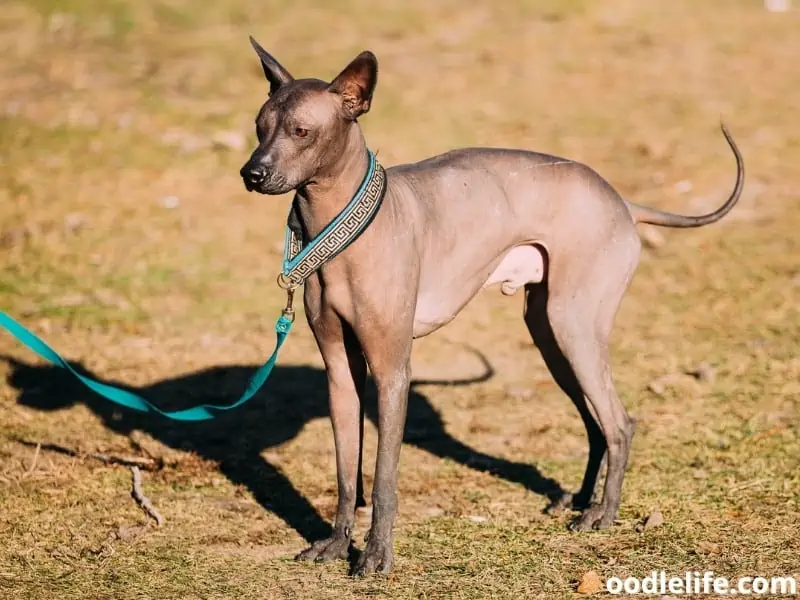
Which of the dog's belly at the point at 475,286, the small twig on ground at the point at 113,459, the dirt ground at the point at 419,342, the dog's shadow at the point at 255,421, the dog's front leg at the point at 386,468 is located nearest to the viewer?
the dog's front leg at the point at 386,468

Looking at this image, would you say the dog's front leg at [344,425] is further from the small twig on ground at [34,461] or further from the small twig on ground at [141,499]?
the small twig on ground at [34,461]

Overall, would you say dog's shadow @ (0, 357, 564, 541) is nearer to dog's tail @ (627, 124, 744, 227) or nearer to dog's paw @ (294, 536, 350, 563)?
dog's paw @ (294, 536, 350, 563)

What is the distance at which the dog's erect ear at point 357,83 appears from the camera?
5238mm

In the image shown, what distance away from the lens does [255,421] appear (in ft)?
26.2

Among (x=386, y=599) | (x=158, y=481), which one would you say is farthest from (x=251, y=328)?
(x=386, y=599)

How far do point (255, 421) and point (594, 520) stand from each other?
2.50 metres

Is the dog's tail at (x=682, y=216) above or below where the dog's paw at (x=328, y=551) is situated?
above

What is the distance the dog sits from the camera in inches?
210

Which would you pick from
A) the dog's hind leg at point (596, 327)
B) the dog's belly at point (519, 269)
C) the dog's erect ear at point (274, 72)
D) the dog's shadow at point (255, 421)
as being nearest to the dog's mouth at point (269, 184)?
the dog's erect ear at point (274, 72)

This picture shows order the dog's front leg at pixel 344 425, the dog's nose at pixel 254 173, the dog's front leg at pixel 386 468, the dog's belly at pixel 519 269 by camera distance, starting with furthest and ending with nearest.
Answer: the dog's belly at pixel 519 269 → the dog's front leg at pixel 344 425 → the dog's front leg at pixel 386 468 → the dog's nose at pixel 254 173

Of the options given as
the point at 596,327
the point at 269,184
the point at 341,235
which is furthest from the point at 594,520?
the point at 269,184

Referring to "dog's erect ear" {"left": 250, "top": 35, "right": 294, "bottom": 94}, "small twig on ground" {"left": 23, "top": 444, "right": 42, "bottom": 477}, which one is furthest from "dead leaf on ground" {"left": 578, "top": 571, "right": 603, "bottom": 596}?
"small twig on ground" {"left": 23, "top": 444, "right": 42, "bottom": 477}

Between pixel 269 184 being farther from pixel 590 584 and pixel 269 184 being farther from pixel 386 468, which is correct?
pixel 590 584

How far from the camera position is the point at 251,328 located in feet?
31.6
